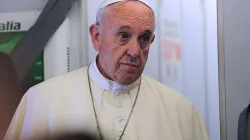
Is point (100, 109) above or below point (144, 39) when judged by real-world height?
below

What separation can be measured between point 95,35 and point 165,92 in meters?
0.24

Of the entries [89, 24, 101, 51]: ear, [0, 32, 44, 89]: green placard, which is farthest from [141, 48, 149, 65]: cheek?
[0, 32, 44, 89]: green placard

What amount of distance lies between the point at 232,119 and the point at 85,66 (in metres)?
0.42

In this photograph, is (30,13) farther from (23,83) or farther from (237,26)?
(237,26)

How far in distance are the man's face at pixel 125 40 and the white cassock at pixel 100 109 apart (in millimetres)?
32

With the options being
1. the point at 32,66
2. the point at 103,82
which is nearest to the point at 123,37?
the point at 103,82

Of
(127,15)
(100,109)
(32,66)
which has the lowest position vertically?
(100,109)

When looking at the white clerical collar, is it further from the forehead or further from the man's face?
Answer: the forehead

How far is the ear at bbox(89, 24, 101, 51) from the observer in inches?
41.3

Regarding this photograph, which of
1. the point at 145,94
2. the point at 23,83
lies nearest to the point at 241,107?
the point at 145,94

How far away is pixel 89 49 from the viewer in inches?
42.9

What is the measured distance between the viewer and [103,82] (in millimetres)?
1036

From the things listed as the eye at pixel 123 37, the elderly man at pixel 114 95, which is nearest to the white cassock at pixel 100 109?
the elderly man at pixel 114 95

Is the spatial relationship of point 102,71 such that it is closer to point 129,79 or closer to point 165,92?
point 129,79
